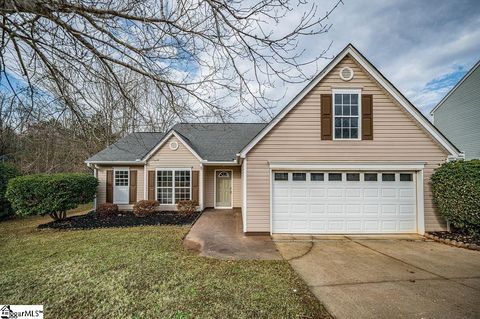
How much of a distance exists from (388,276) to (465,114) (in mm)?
17366

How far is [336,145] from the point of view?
26.5 feet

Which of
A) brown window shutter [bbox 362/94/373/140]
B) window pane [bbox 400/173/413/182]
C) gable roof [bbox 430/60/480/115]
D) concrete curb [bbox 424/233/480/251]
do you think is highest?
gable roof [bbox 430/60/480/115]

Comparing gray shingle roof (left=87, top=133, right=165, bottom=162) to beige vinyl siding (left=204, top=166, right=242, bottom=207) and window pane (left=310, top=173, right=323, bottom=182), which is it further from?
window pane (left=310, top=173, right=323, bottom=182)

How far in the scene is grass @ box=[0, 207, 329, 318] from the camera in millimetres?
3615

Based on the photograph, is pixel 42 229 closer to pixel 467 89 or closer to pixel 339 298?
pixel 339 298

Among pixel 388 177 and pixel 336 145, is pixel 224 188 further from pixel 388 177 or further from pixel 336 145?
pixel 388 177

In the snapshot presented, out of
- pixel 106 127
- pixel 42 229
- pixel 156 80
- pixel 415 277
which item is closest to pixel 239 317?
pixel 415 277

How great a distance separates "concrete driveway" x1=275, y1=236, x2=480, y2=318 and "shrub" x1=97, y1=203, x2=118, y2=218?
8.94 metres

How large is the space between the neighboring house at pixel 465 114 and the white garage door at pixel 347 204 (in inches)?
448

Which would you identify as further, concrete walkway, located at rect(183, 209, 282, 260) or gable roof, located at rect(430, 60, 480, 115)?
gable roof, located at rect(430, 60, 480, 115)

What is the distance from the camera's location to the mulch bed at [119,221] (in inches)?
391

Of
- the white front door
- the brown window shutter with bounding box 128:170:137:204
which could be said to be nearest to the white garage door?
the brown window shutter with bounding box 128:170:137:204

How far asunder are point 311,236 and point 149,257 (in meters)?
5.11

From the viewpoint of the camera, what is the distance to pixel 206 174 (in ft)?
44.5
